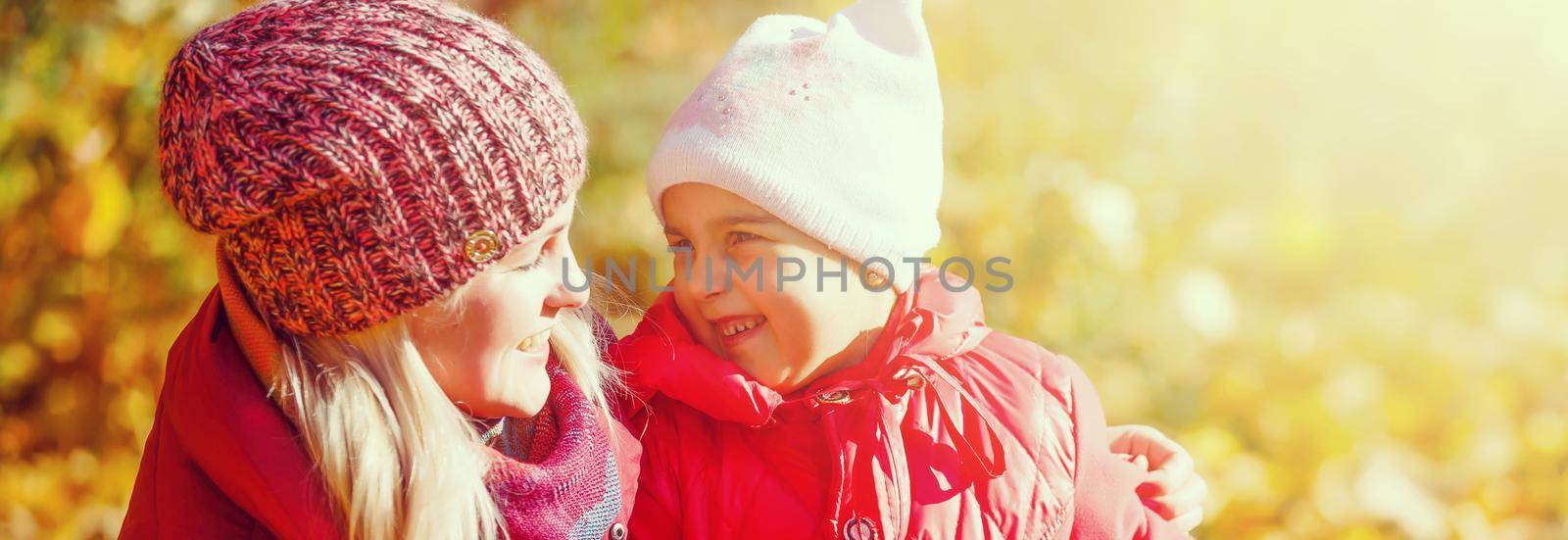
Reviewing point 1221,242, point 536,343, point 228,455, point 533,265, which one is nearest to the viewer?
point 228,455

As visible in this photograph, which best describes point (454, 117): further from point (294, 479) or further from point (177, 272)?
point (177, 272)

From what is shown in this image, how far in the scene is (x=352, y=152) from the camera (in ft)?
4.86

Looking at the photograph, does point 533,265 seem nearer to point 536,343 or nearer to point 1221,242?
point 536,343

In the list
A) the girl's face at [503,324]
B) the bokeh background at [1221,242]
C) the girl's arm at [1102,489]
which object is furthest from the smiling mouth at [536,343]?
the bokeh background at [1221,242]

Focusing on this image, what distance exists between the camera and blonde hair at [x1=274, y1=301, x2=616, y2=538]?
1.64 metres

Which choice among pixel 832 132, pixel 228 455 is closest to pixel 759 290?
pixel 832 132

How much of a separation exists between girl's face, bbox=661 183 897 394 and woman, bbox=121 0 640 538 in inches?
10.2

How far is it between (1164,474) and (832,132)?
0.85 metres

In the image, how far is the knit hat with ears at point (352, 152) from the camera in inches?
58.3

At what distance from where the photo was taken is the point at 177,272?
3.18 metres

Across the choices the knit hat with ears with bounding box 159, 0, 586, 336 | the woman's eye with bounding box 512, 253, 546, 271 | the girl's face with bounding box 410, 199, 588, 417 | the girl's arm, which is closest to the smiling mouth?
the girl's face with bounding box 410, 199, 588, 417

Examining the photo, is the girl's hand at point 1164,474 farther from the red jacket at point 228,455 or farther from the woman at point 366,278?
the red jacket at point 228,455

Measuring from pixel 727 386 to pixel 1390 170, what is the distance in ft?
8.18

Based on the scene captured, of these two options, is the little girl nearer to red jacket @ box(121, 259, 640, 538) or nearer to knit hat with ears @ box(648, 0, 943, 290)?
knit hat with ears @ box(648, 0, 943, 290)
